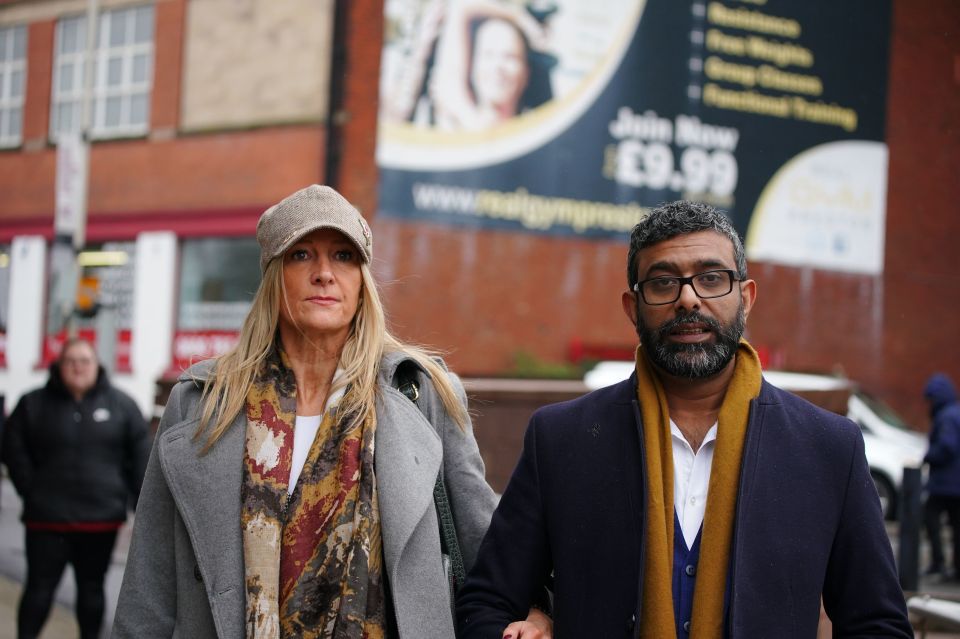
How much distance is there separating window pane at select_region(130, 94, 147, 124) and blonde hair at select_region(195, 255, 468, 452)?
16.7 meters

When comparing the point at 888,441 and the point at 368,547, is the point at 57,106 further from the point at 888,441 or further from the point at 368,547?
the point at 368,547

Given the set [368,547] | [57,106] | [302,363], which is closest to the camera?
[368,547]

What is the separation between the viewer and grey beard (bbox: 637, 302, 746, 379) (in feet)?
8.50

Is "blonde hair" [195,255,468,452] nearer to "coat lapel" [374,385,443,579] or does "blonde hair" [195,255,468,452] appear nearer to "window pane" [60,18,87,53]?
"coat lapel" [374,385,443,579]

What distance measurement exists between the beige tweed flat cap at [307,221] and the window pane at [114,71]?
17158 millimetres

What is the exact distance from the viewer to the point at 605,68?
19828 millimetres

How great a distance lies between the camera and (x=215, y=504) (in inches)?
116

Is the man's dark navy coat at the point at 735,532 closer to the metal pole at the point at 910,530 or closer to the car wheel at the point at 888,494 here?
the metal pole at the point at 910,530

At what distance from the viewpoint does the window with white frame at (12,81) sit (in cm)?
1961

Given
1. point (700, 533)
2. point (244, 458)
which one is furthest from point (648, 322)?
point (244, 458)

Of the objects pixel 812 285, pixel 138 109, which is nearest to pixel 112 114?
pixel 138 109

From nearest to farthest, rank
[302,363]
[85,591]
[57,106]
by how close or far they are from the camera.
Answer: [302,363], [85,591], [57,106]

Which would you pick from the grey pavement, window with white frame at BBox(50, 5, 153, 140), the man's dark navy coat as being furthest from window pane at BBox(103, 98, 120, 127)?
the man's dark navy coat

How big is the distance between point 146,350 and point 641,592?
16943mm
